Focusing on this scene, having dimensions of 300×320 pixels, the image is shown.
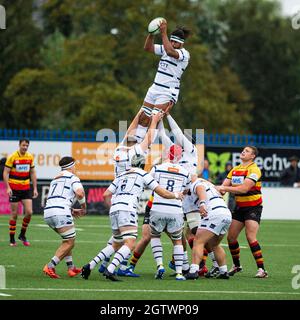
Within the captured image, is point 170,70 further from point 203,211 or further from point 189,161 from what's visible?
point 203,211

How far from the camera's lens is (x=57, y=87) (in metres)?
57.2

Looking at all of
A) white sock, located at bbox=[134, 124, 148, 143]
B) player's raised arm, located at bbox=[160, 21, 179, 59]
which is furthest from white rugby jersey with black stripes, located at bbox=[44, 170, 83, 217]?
player's raised arm, located at bbox=[160, 21, 179, 59]

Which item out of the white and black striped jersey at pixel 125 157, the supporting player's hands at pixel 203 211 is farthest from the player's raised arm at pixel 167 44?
the supporting player's hands at pixel 203 211

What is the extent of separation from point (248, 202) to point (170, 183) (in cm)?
179

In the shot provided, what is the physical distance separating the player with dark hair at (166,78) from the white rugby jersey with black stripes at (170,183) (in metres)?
1.75

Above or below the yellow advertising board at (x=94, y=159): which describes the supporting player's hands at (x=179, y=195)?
below

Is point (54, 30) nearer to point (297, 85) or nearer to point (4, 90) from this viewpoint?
point (4, 90)

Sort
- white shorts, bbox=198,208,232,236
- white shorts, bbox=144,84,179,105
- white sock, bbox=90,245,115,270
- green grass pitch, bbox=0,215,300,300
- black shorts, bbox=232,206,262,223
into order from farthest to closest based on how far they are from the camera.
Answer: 1. white shorts, bbox=144,84,179,105
2. black shorts, bbox=232,206,262,223
3. white shorts, bbox=198,208,232,236
4. white sock, bbox=90,245,115,270
5. green grass pitch, bbox=0,215,300,300

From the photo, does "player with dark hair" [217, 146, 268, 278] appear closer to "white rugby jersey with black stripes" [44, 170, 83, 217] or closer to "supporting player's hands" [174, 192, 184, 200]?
"supporting player's hands" [174, 192, 184, 200]

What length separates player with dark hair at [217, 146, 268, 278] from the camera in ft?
56.4

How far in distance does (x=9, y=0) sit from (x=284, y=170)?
34241 mm

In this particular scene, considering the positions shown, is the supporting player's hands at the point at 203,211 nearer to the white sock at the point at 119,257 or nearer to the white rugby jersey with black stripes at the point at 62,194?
the white sock at the point at 119,257

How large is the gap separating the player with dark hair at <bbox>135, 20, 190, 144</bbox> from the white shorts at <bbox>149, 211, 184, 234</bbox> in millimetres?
2114

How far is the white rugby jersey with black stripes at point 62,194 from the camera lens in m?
16.2
